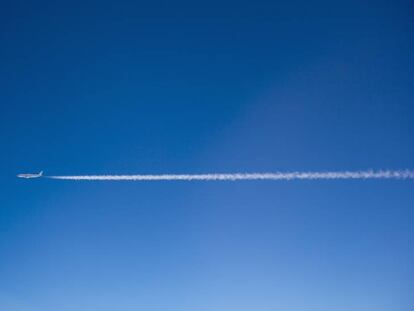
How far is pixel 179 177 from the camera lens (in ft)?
141

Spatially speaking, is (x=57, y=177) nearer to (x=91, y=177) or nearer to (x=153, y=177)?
(x=91, y=177)

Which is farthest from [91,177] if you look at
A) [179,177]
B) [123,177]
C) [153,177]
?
[179,177]

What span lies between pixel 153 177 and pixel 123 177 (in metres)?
6.04

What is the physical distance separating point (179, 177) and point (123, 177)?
10.8 m

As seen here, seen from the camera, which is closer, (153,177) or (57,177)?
(153,177)

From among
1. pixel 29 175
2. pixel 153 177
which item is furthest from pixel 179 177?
pixel 29 175

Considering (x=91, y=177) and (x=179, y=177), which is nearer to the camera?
(x=179, y=177)

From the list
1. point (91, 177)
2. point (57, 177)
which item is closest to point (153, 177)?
point (91, 177)

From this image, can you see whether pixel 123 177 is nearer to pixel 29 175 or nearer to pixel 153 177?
pixel 153 177

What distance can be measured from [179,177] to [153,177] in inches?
187

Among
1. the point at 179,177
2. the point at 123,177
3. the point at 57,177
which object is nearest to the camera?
the point at 179,177

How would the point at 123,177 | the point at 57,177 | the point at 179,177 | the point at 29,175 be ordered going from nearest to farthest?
the point at 179,177
the point at 123,177
the point at 57,177
the point at 29,175

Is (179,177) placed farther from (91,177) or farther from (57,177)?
(57,177)

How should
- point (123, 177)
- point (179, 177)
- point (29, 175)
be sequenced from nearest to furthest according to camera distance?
point (179, 177) → point (123, 177) → point (29, 175)
